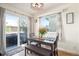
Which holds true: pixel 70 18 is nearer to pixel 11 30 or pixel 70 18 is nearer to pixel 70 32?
pixel 70 32

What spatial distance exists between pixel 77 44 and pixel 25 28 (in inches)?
39.4

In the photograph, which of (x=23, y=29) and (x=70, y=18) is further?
(x=23, y=29)

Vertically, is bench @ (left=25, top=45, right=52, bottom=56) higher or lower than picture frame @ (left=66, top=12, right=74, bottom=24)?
lower

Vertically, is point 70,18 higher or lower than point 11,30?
higher

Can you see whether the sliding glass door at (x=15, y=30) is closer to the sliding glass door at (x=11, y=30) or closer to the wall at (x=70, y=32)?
the sliding glass door at (x=11, y=30)

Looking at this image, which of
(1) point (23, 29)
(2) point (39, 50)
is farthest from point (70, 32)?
(1) point (23, 29)

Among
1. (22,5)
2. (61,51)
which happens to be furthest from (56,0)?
(61,51)

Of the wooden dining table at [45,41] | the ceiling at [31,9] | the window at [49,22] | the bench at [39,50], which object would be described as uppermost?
the ceiling at [31,9]

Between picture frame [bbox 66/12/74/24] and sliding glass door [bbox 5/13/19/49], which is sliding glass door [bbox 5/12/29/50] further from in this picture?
picture frame [bbox 66/12/74/24]

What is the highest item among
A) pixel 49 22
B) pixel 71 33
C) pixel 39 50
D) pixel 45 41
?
pixel 49 22

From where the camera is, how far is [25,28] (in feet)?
5.11

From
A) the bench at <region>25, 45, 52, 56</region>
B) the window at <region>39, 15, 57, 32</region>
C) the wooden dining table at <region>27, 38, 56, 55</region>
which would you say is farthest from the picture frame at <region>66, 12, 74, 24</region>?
the bench at <region>25, 45, 52, 56</region>

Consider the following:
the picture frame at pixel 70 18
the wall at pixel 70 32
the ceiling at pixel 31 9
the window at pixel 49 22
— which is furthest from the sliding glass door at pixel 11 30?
the picture frame at pixel 70 18

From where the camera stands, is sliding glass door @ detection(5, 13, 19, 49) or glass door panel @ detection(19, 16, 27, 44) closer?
sliding glass door @ detection(5, 13, 19, 49)
